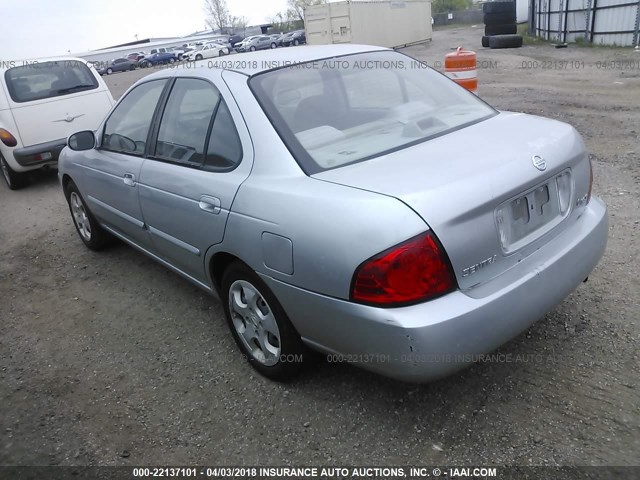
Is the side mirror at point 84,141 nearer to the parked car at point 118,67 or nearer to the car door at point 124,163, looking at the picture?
the car door at point 124,163

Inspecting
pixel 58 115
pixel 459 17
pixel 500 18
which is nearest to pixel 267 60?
pixel 58 115

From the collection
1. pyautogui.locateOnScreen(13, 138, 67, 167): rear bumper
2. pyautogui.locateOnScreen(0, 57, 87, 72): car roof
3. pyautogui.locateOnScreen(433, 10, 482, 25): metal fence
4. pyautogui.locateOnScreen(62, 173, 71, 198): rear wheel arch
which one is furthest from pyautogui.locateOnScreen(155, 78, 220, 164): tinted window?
pyautogui.locateOnScreen(433, 10, 482, 25): metal fence

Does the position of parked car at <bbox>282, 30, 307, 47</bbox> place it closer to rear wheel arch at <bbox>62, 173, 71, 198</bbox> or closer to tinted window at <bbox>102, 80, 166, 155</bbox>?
rear wheel arch at <bbox>62, 173, 71, 198</bbox>

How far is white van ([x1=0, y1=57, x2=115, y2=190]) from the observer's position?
23.6 ft

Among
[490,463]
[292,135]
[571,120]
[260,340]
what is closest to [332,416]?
[260,340]

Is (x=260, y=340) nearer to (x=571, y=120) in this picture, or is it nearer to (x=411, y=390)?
(x=411, y=390)

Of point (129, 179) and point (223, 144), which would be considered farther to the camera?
point (129, 179)

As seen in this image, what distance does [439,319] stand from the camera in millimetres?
1979

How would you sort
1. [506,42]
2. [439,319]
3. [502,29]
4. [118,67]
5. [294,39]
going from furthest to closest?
1. [118,67]
2. [294,39]
3. [502,29]
4. [506,42]
5. [439,319]

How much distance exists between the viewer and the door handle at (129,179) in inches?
139

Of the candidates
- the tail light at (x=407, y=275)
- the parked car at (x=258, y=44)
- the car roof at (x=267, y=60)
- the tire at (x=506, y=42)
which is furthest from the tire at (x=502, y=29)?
the parked car at (x=258, y=44)

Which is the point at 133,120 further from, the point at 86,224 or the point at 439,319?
the point at 439,319

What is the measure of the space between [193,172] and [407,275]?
1.50m

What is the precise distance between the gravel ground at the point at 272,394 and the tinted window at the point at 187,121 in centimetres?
115
